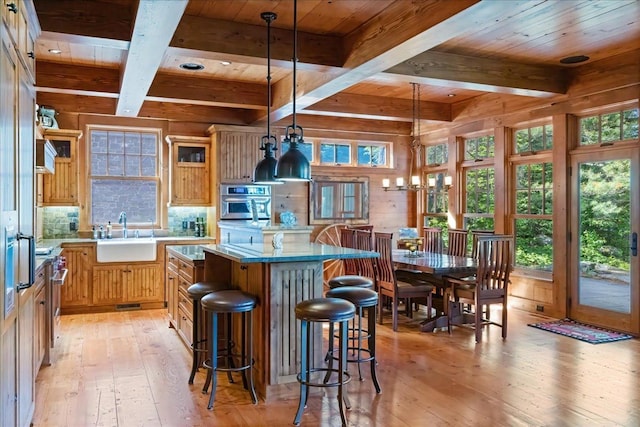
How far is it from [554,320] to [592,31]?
3197 mm

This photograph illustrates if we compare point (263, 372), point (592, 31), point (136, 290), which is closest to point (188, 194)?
point (136, 290)

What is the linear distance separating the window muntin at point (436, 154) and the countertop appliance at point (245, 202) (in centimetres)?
289

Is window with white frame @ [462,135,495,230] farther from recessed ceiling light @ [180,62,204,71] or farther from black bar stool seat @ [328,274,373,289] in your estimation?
recessed ceiling light @ [180,62,204,71]

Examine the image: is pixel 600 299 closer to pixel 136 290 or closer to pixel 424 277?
pixel 424 277

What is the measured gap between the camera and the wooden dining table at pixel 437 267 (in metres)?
5.12

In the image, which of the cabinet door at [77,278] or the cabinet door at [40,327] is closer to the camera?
the cabinet door at [40,327]

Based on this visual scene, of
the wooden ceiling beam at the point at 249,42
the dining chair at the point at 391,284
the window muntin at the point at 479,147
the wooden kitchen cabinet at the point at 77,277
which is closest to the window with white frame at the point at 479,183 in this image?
the window muntin at the point at 479,147

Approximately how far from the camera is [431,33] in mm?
3387

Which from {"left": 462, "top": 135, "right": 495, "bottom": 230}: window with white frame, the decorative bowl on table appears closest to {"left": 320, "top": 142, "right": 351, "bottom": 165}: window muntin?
the decorative bowl on table

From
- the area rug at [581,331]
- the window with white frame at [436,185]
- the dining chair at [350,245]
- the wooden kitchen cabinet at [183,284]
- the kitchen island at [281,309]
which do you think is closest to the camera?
the kitchen island at [281,309]

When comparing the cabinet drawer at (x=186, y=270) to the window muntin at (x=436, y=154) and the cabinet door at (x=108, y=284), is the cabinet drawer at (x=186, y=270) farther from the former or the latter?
the window muntin at (x=436, y=154)

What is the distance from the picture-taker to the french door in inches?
204

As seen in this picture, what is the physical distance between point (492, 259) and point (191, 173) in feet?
13.7

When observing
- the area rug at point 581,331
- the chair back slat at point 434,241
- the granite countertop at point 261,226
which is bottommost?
the area rug at point 581,331
